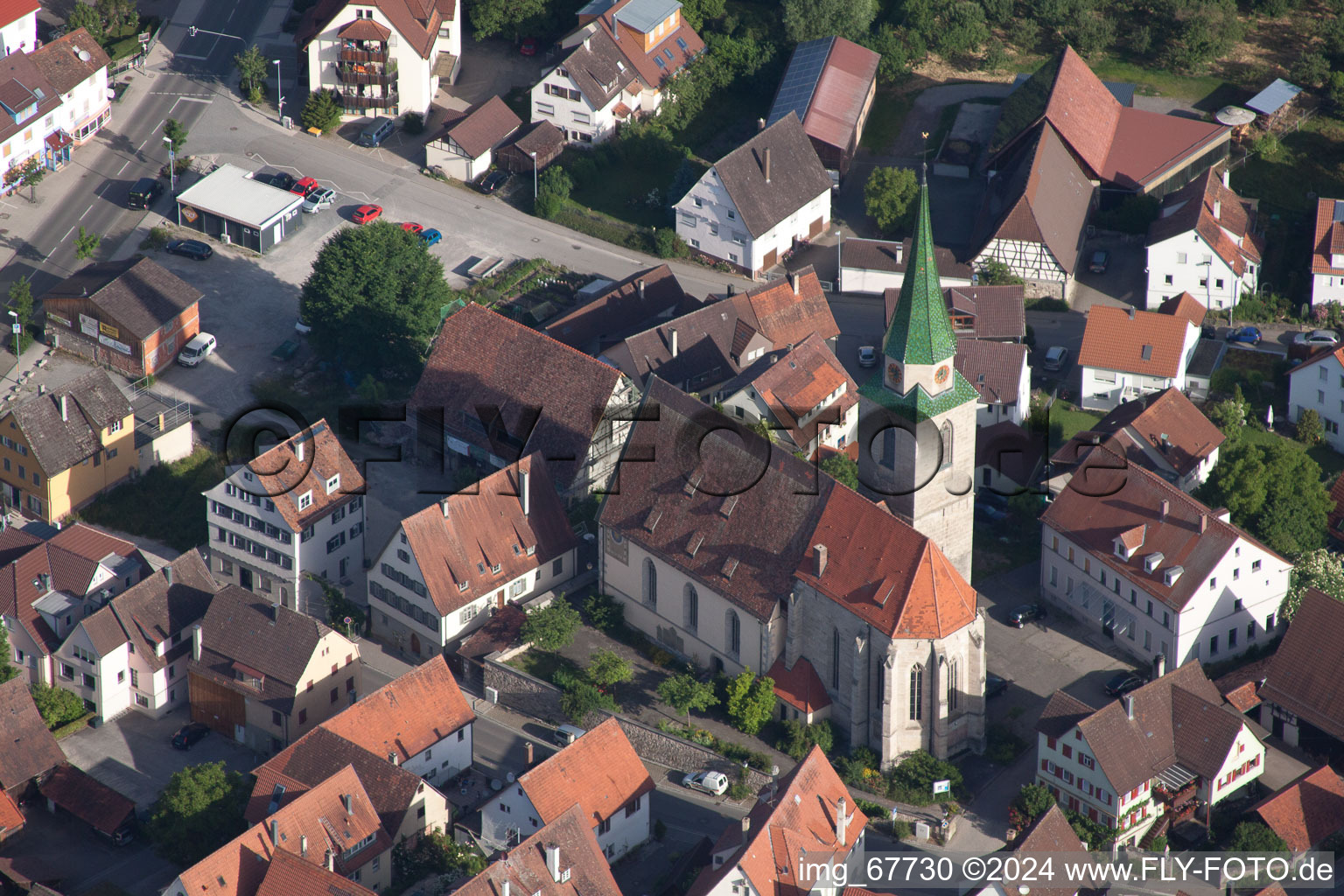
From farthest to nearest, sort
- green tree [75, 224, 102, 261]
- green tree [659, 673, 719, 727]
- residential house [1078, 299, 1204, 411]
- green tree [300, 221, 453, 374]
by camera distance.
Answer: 1. green tree [75, 224, 102, 261]
2. residential house [1078, 299, 1204, 411]
3. green tree [300, 221, 453, 374]
4. green tree [659, 673, 719, 727]

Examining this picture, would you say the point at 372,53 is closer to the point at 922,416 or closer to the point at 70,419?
the point at 70,419

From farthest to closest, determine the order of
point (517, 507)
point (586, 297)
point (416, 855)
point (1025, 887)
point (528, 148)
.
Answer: point (528, 148) → point (586, 297) → point (517, 507) → point (416, 855) → point (1025, 887)

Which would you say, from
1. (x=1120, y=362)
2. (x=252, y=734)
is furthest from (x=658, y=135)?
(x=252, y=734)

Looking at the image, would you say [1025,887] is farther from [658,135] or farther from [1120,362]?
[658,135]

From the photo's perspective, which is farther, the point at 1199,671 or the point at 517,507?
the point at 517,507

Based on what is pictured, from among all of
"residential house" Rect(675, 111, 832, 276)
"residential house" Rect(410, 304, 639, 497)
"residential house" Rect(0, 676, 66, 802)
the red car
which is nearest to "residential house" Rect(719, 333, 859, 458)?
"residential house" Rect(410, 304, 639, 497)

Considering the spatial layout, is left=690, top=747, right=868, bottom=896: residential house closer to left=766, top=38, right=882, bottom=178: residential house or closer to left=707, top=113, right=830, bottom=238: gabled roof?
left=707, top=113, right=830, bottom=238: gabled roof

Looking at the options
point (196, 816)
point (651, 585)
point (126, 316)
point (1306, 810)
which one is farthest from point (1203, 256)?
point (196, 816)
